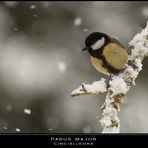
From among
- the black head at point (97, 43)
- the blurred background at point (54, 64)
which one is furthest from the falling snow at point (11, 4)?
the black head at point (97, 43)

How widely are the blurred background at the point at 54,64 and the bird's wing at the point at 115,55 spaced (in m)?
0.23

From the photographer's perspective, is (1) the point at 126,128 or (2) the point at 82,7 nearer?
(1) the point at 126,128

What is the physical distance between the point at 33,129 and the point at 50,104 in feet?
0.63

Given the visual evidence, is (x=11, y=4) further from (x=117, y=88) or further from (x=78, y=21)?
(x=117, y=88)

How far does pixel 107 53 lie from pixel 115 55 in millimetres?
24

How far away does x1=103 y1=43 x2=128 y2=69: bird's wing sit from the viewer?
4.84 feet

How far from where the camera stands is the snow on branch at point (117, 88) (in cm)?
141

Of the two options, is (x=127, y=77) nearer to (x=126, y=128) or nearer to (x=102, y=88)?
(x=102, y=88)

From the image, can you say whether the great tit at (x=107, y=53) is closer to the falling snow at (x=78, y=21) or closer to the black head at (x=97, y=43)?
the black head at (x=97, y=43)

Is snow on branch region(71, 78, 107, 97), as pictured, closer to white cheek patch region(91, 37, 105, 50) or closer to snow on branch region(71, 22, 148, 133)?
snow on branch region(71, 22, 148, 133)

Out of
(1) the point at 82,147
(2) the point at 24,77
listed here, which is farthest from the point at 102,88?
(2) the point at 24,77

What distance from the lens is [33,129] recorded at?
5.90 feet

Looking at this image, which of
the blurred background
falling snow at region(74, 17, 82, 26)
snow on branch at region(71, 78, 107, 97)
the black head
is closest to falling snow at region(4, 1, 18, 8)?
the blurred background

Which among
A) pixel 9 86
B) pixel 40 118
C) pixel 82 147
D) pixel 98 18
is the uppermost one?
pixel 98 18
